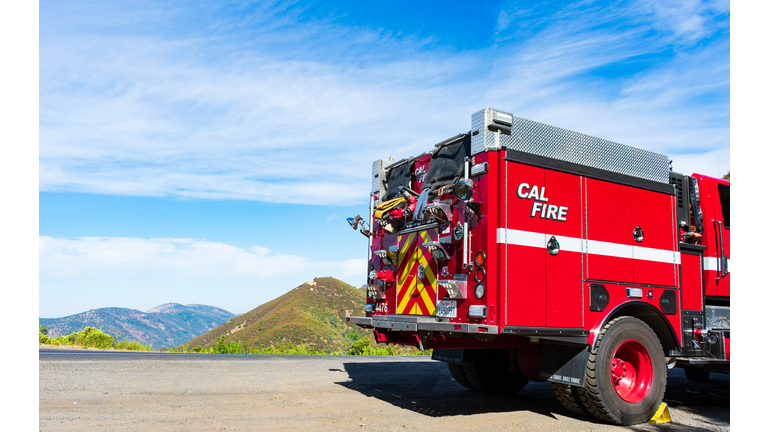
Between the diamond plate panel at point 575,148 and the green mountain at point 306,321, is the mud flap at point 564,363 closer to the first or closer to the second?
the diamond plate panel at point 575,148

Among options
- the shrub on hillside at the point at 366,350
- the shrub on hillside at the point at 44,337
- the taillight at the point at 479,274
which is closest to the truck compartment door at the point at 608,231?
the taillight at the point at 479,274

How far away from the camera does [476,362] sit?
8.27 meters

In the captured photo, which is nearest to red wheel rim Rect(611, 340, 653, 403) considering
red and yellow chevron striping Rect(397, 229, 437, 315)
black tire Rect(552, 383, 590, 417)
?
black tire Rect(552, 383, 590, 417)

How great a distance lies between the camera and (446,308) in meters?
6.43

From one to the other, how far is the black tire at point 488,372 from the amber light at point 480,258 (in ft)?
8.73

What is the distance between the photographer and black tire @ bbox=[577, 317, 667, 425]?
20.2ft

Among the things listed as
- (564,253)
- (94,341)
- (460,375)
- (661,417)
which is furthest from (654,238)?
(94,341)

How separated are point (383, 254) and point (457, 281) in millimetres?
1738

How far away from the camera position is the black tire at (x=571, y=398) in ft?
20.9

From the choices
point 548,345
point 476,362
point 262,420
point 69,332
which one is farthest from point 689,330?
point 69,332

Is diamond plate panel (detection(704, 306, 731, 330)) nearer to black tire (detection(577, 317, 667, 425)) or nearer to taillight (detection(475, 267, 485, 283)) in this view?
black tire (detection(577, 317, 667, 425))

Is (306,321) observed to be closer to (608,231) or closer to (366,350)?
(366,350)

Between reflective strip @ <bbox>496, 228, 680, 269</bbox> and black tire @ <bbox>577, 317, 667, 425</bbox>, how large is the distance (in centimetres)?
87

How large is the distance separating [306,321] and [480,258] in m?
48.3
